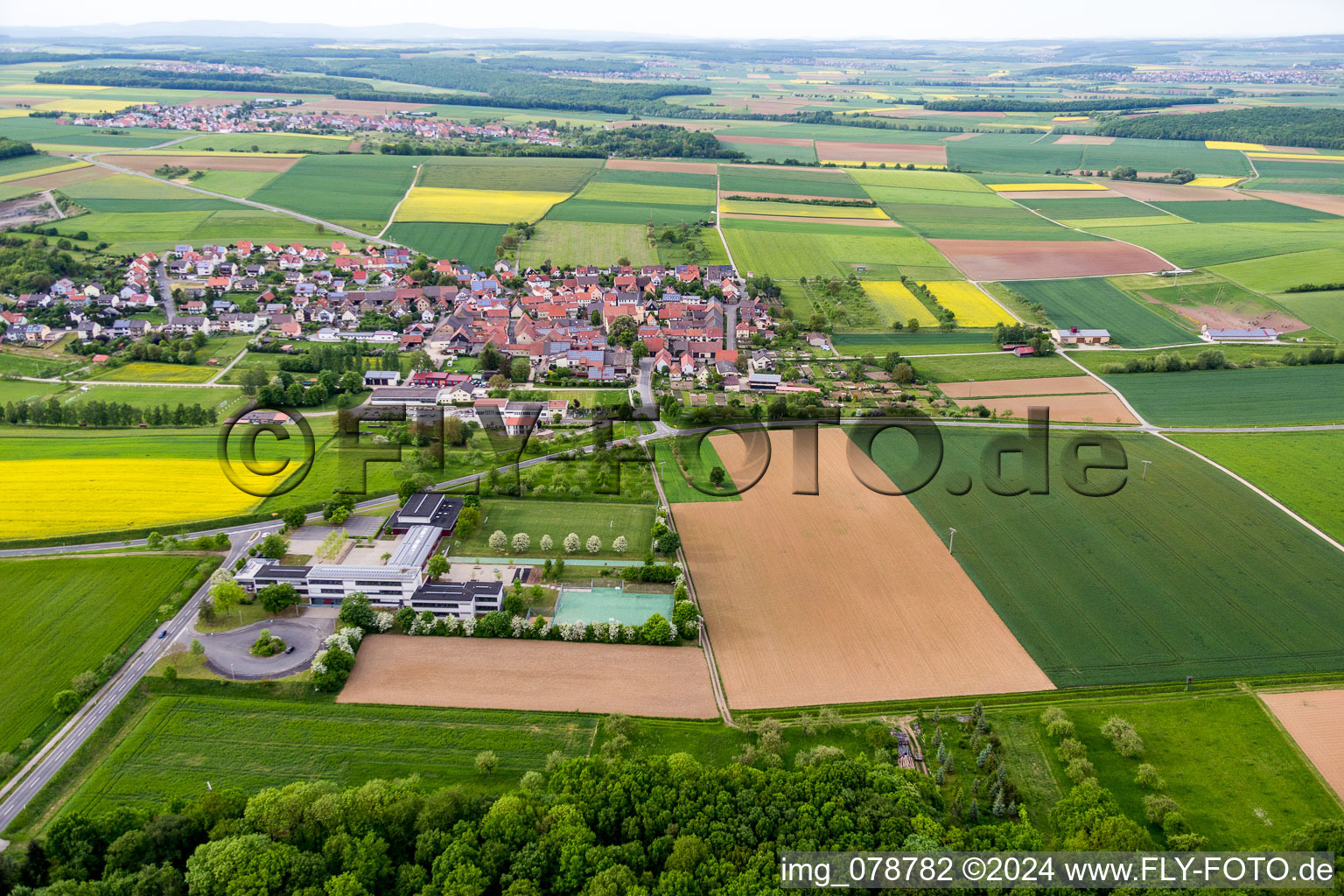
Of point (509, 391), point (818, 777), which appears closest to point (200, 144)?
point (509, 391)

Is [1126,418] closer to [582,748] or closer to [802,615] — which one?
[802,615]

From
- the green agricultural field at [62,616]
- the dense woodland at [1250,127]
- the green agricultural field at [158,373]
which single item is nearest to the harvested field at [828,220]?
the green agricultural field at [158,373]

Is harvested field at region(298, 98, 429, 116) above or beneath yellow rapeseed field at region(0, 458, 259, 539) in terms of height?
above

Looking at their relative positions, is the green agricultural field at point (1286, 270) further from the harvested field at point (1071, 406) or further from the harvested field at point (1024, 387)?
the harvested field at point (1071, 406)

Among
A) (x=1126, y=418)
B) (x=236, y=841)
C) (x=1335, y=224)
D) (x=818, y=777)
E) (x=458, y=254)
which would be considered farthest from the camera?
(x=1335, y=224)

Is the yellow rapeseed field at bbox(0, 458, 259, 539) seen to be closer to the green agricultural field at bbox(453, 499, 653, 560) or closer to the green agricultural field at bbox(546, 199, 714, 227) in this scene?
the green agricultural field at bbox(453, 499, 653, 560)

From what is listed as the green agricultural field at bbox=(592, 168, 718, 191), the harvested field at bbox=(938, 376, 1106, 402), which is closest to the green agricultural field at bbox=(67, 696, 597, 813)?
the harvested field at bbox=(938, 376, 1106, 402)

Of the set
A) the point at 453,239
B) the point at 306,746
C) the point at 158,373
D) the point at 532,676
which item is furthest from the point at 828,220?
the point at 306,746
